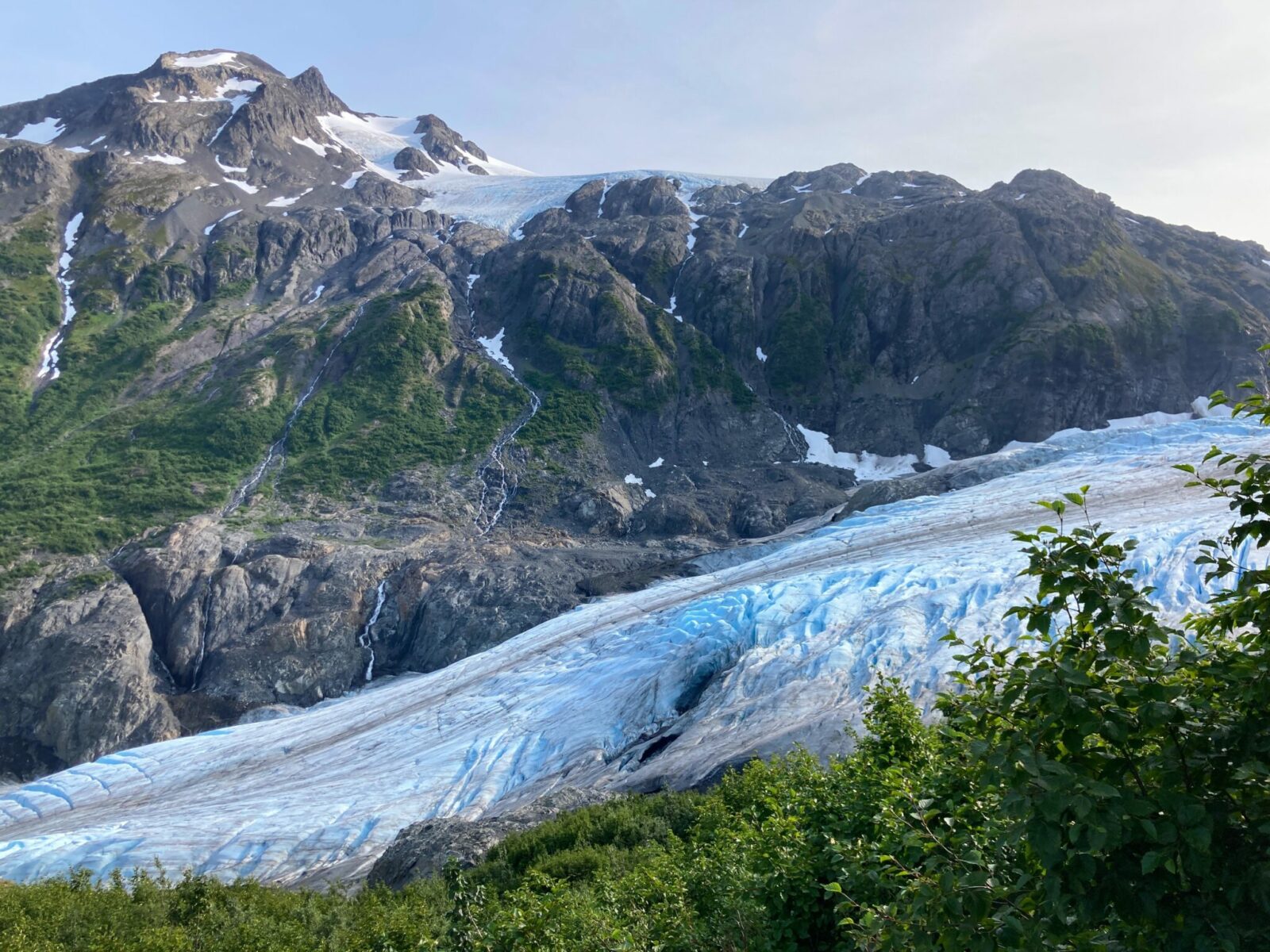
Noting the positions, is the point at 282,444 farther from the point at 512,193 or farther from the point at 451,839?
the point at 512,193

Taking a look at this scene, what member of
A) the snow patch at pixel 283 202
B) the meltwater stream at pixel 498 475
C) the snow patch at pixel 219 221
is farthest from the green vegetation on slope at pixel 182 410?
the snow patch at pixel 283 202

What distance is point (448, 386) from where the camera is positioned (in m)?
91.6

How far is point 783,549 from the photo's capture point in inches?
1956

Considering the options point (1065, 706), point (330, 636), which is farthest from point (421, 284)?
point (1065, 706)

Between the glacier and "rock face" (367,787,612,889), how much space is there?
406 cm

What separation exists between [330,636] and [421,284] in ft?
195

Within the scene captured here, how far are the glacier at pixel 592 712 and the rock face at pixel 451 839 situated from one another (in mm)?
4060

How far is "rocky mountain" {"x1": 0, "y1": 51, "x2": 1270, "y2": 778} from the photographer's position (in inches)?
2249

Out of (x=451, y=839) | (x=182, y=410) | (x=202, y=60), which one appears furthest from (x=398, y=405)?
Result: (x=202, y=60)

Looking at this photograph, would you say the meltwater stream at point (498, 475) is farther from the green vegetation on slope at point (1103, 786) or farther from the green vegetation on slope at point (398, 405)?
the green vegetation on slope at point (1103, 786)

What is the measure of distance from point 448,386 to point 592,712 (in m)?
64.7

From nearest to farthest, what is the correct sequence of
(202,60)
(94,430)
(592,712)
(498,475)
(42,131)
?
1. (592,712)
2. (498,475)
3. (94,430)
4. (42,131)
5. (202,60)

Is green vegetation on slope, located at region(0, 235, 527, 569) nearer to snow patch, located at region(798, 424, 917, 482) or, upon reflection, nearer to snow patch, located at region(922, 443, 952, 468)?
snow patch, located at region(798, 424, 917, 482)

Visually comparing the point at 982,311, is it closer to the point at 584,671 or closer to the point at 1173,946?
the point at 584,671
